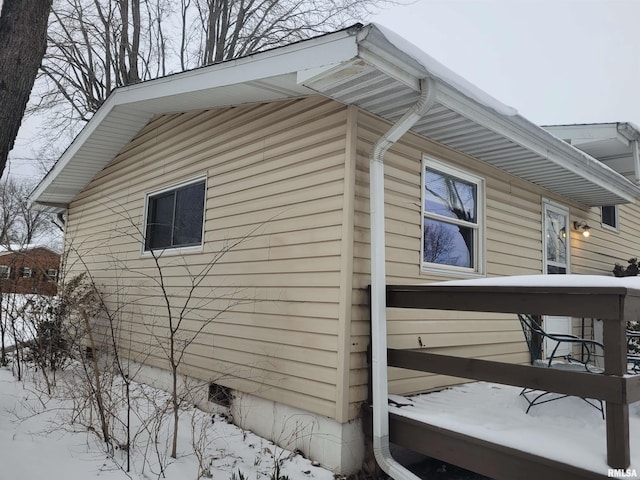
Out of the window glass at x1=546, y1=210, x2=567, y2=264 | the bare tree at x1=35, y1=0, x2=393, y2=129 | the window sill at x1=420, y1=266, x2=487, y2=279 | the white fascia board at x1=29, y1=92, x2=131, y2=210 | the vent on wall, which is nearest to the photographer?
the window sill at x1=420, y1=266, x2=487, y2=279

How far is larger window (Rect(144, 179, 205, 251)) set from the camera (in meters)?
5.86

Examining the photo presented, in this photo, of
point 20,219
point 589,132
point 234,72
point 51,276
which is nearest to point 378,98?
point 234,72

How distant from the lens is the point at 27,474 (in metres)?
3.22

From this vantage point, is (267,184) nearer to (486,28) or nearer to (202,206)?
(202,206)

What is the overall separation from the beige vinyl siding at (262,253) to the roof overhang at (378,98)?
1.15ft

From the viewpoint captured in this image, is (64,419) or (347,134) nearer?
(347,134)

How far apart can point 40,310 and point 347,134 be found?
5189 millimetres

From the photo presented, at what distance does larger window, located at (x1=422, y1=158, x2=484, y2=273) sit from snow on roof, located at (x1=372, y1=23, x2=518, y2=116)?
3.27ft

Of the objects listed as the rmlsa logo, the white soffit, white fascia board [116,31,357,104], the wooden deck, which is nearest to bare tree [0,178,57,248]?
white fascia board [116,31,357,104]

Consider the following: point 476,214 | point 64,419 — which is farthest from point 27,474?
point 476,214

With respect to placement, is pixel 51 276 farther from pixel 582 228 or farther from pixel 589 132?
pixel 589 132

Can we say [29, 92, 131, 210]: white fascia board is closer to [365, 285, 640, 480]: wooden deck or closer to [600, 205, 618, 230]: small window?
[365, 285, 640, 480]: wooden deck

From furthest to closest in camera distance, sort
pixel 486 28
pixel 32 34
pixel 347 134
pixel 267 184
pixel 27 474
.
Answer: pixel 486 28 < pixel 267 184 < pixel 347 134 < pixel 32 34 < pixel 27 474

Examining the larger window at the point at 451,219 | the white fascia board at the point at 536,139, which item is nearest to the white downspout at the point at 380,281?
the white fascia board at the point at 536,139
